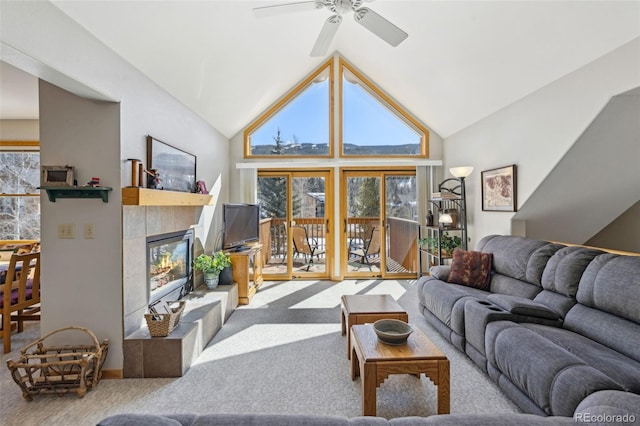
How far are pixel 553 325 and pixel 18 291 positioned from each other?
489 cm

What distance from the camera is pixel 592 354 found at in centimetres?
178

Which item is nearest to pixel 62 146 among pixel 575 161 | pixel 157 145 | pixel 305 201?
pixel 157 145

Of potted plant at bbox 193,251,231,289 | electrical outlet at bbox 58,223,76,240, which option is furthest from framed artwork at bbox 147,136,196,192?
potted plant at bbox 193,251,231,289

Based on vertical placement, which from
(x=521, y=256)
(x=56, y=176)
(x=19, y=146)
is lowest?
(x=521, y=256)

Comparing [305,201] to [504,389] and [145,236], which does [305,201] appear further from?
[504,389]

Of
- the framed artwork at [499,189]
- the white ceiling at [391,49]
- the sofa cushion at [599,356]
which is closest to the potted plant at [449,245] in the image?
the framed artwork at [499,189]

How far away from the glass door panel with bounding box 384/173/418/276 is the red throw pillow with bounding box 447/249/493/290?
1.93 meters

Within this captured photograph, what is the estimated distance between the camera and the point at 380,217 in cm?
533

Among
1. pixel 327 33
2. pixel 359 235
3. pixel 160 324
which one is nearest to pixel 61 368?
pixel 160 324

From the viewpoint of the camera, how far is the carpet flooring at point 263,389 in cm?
193

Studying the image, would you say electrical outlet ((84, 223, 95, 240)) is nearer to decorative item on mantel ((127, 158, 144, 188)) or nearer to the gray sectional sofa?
decorative item on mantel ((127, 158, 144, 188))

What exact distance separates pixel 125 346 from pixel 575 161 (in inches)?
174

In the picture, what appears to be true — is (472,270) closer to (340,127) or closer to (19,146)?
(340,127)

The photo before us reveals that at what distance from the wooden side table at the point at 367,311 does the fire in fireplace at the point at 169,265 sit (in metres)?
1.81
